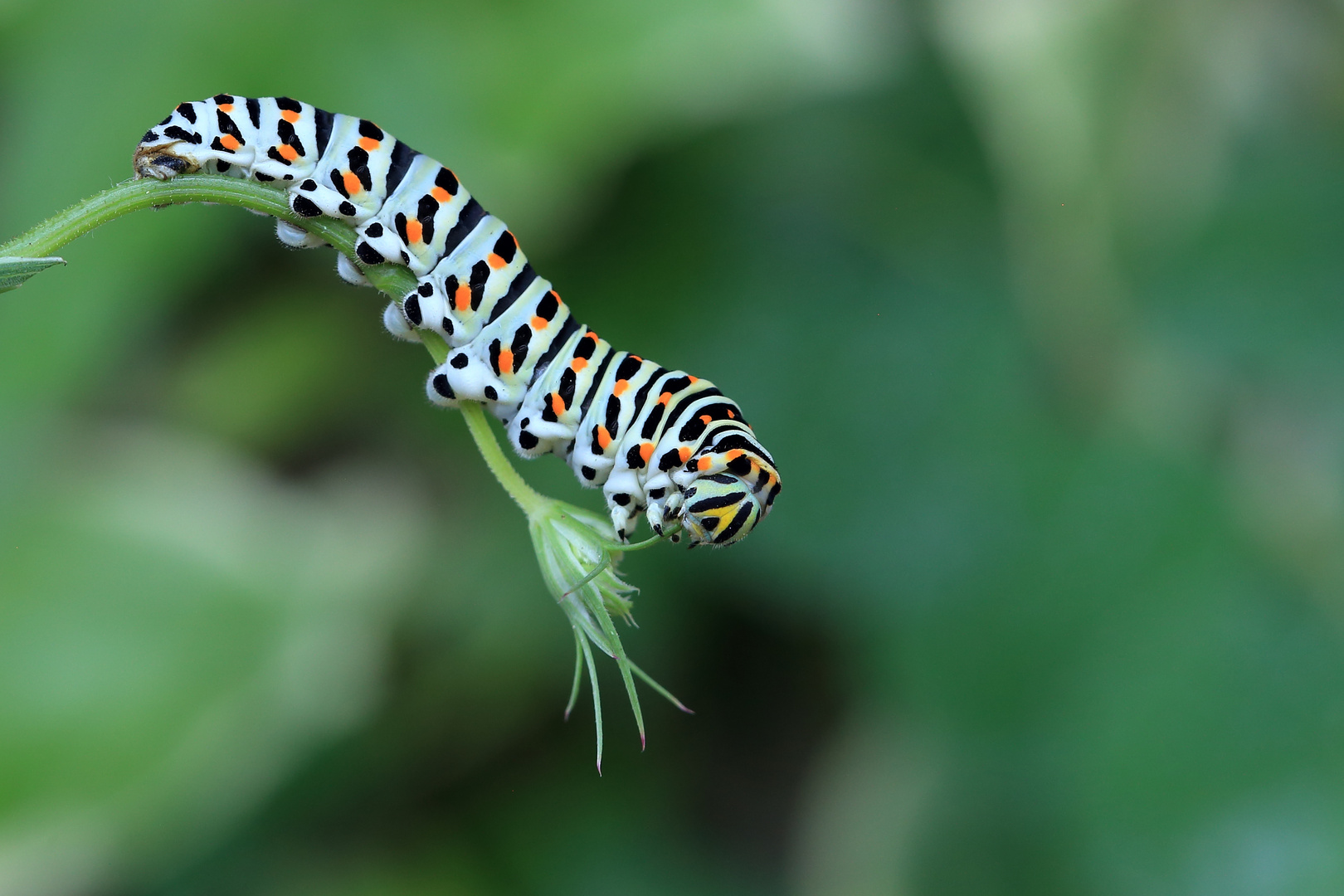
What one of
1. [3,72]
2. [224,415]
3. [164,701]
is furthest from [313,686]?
[3,72]

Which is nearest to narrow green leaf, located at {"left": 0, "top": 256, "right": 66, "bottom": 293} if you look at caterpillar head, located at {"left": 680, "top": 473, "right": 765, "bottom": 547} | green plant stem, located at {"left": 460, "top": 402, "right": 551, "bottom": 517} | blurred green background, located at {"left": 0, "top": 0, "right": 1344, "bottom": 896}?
green plant stem, located at {"left": 460, "top": 402, "right": 551, "bottom": 517}

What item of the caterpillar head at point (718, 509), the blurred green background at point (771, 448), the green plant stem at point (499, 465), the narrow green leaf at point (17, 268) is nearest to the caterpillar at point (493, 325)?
the caterpillar head at point (718, 509)

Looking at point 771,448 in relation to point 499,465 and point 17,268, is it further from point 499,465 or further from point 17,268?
point 17,268

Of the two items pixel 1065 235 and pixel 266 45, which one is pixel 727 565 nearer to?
pixel 1065 235

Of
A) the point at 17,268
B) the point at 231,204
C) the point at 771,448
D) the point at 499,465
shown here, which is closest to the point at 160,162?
the point at 231,204

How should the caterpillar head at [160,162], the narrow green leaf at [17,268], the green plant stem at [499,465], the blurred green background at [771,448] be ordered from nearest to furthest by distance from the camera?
the narrow green leaf at [17,268]
the green plant stem at [499,465]
the caterpillar head at [160,162]
the blurred green background at [771,448]

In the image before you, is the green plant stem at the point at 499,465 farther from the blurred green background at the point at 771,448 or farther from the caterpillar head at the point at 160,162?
the blurred green background at the point at 771,448

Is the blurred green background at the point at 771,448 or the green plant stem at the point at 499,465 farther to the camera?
the blurred green background at the point at 771,448
